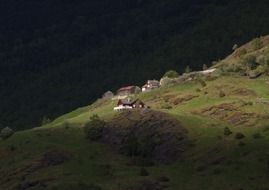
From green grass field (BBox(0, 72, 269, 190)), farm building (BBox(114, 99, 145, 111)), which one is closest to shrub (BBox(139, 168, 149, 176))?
green grass field (BBox(0, 72, 269, 190))

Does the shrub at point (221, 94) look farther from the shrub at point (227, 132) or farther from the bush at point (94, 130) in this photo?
the bush at point (94, 130)

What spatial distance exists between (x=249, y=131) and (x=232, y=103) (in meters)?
18.4

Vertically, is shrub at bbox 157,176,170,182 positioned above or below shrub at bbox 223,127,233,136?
below

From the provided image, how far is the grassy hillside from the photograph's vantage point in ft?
442

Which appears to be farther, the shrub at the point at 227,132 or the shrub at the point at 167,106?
the shrub at the point at 167,106

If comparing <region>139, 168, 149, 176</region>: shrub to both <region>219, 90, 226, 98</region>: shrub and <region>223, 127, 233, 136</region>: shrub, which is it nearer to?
<region>223, 127, 233, 136</region>: shrub

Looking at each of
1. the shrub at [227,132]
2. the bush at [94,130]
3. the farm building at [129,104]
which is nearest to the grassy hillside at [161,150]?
the shrub at [227,132]

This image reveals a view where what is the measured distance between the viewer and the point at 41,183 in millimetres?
141125

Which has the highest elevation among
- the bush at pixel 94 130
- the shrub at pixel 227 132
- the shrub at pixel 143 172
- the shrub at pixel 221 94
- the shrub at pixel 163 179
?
Answer: the shrub at pixel 221 94

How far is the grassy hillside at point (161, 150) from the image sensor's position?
135m

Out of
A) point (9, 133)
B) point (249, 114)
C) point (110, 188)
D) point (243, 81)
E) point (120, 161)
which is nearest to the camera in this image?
point (110, 188)

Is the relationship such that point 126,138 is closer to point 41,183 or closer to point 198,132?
point 198,132

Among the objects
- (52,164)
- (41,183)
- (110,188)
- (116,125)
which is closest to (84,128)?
(116,125)

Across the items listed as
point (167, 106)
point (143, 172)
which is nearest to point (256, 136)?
point (143, 172)
